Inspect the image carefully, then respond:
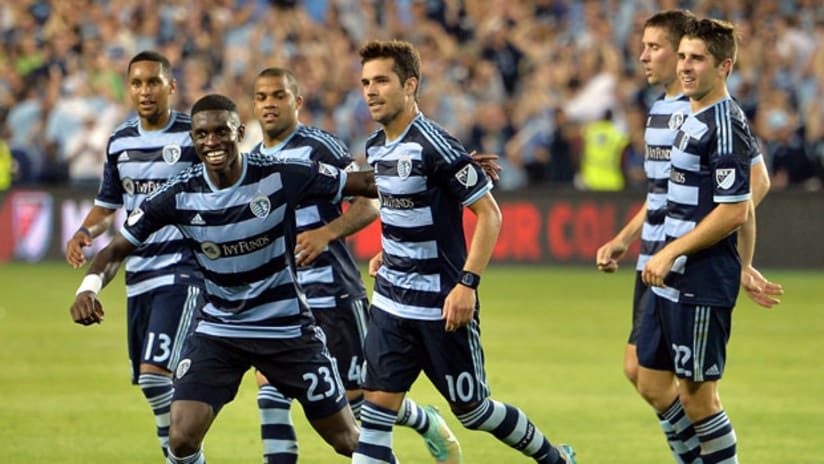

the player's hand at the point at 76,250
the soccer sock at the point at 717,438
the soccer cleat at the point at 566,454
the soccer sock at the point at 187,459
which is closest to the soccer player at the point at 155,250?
the player's hand at the point at 76,250

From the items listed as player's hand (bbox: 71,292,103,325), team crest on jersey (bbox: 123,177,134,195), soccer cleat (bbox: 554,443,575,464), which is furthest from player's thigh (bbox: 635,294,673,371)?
team crest on jersey (bbox: 123,177,134,195)

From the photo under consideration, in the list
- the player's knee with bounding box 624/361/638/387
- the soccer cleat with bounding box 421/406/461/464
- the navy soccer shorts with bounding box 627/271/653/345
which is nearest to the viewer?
the navy soccer shorts with bounding box 627/271/653/345

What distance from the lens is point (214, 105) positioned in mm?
7594

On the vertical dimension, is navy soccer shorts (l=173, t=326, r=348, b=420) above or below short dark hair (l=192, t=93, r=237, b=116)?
below

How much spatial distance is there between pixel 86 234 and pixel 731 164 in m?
3.66

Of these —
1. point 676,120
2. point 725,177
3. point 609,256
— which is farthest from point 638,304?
point 725,177

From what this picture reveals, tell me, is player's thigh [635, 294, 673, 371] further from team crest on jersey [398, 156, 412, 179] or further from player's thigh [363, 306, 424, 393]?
team crest on jersey [398, 156, 412, 179]

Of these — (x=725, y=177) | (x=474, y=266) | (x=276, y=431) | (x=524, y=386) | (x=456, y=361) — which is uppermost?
(x=725, y=177)

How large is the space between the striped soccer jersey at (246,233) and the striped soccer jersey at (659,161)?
1974 mm

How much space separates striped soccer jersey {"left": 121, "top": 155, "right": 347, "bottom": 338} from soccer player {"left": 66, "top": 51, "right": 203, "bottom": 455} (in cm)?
117

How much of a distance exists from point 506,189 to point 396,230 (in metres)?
13.8

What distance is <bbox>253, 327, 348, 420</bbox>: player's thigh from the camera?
7691 millimetres

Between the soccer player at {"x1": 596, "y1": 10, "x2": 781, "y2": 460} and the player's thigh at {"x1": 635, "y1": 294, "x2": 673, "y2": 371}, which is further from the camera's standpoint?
the soccer player at {"x1": 596, "y1": 10, "x2": 781, "y2": 460}

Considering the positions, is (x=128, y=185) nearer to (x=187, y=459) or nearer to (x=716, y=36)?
Answer: (x=187, y=459)
